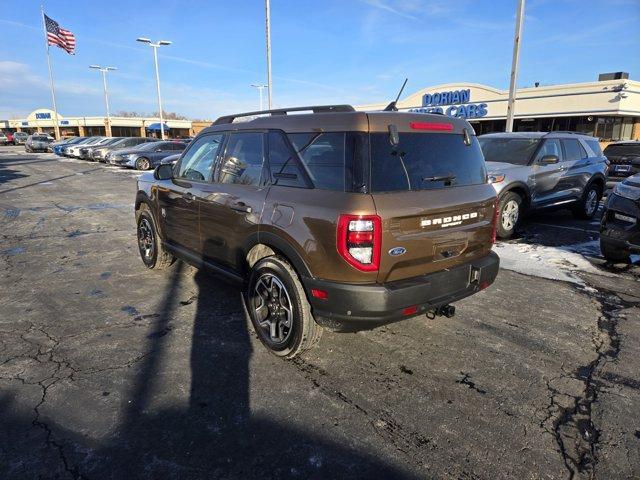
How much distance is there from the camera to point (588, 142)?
9383 mm

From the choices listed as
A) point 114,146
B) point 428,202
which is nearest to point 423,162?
point 428,202

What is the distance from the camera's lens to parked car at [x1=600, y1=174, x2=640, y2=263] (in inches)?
211

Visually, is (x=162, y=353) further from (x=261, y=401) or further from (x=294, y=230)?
(x=294, y=230)

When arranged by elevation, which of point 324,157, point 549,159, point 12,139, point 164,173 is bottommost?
point 164,173

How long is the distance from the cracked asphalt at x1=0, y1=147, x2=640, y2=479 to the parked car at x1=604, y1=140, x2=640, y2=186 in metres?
10.8

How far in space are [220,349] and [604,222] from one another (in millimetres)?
5186

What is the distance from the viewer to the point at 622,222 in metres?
5.52

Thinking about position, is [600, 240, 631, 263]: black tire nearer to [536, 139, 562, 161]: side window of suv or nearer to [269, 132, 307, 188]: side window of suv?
[536, 139, 562, 161]: side window of suv

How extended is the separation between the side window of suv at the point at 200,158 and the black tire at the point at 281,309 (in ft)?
4.58

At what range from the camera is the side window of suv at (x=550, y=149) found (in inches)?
327

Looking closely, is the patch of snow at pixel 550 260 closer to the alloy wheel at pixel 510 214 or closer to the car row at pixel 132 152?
the alloy wheel at pixel 510 214

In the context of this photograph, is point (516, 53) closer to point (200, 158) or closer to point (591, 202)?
point (591, 202)

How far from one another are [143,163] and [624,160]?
2028 cm

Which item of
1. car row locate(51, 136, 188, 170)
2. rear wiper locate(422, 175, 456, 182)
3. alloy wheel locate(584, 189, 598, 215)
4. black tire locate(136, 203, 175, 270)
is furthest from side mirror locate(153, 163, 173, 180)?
car row locate(51, 136, 188, 170)
